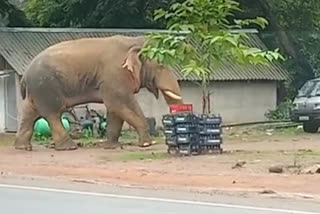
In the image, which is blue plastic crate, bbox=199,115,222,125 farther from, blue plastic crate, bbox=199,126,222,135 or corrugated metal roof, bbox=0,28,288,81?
corrugated metal roof, bbox=0,28,288,81

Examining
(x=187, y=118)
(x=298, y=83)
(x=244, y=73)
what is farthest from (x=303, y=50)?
(x=187, y=118)

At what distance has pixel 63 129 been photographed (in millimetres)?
26812

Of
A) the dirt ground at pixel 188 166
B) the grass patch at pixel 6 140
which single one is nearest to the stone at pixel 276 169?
the dirt ground at pixel 188 166

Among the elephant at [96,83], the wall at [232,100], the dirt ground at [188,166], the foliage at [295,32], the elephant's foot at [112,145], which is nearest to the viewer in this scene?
the dirt ground at [188,166]

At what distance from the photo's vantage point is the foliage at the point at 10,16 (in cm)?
3808

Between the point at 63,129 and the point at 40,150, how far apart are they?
0.87m

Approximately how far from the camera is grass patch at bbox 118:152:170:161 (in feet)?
74.3

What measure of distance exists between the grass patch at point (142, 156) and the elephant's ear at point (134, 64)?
265cm

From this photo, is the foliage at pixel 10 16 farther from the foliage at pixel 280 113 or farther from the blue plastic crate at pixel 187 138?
the blue plastic crate at pixel 187 138

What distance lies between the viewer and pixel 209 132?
74.7 ft

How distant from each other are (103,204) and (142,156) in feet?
28.6

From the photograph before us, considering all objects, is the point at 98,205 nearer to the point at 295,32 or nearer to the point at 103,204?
the point at 103,204

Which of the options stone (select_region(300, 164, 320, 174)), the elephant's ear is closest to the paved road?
stone (select_region(300, 164, 320, 174))

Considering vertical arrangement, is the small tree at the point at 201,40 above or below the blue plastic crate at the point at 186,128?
above
